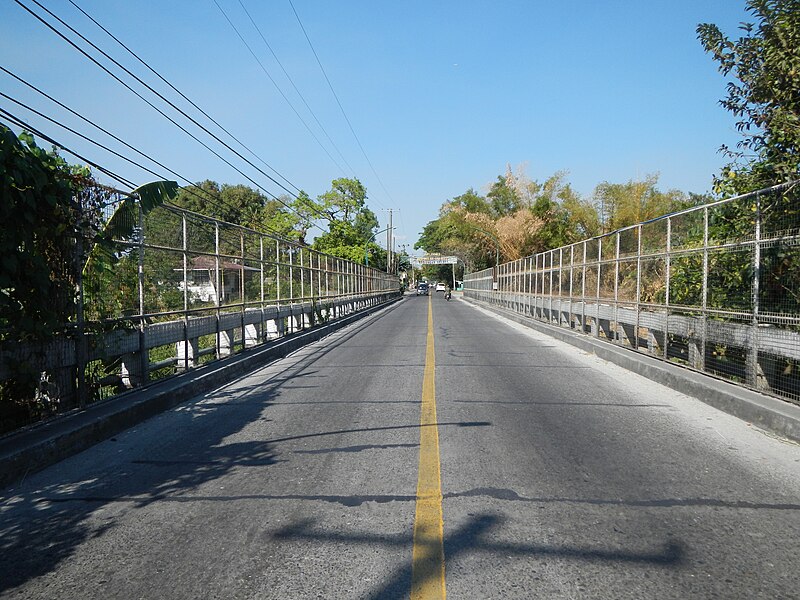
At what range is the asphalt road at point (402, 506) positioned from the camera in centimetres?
307

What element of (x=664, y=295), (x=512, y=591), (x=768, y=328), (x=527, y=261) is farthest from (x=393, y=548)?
(x=527, y=261)

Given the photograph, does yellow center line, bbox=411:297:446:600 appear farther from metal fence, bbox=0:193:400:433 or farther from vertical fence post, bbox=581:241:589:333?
vertical fence post, bbox=581:241:589:333

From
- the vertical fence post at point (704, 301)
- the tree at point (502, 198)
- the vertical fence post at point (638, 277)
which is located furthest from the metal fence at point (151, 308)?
the tree at point (502, 198)

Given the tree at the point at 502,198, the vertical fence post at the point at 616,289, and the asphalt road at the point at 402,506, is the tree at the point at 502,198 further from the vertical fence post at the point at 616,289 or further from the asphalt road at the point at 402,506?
the asphalt road at the point at 402,506

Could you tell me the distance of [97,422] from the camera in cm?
587

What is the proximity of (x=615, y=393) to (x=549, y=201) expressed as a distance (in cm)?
5333

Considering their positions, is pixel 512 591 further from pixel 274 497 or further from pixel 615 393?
pixel 615 393

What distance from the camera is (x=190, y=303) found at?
30.6ft

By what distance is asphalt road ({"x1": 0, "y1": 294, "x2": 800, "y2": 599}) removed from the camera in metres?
3.07

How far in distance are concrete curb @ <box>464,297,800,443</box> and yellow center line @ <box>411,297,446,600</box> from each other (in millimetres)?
3458

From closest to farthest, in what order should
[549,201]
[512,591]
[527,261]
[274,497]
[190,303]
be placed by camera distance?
[512,591] < [274,497] < [190,303] < [527,261] < [549,201]

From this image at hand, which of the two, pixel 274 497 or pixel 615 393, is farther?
pixel 615 393

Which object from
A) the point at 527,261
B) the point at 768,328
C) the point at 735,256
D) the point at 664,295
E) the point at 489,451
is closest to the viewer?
the point at 489,451

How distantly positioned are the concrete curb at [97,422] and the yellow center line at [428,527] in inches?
127
